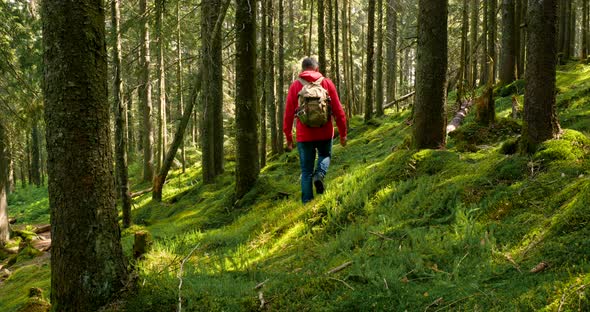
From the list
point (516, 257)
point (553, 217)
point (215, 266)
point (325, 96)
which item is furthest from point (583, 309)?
point (325, 96)

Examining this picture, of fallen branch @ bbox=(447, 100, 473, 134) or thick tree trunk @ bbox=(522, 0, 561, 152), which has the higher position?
thick tree trunk @ bbox=(522, 0, 561, 152)

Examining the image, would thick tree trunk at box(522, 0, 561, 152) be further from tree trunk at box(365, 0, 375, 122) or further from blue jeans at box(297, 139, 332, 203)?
tree trunk at box(365, 0, 375, 122)

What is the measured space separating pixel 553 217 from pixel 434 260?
1019 millimetres

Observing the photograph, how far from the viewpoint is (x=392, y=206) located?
521 cm

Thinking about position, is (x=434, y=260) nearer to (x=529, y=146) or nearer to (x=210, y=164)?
(x=529, y=146)

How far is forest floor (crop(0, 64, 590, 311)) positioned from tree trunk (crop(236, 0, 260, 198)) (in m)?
1.08

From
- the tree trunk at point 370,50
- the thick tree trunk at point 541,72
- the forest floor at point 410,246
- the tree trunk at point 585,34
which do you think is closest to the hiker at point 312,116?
the forest floor at point 410,246

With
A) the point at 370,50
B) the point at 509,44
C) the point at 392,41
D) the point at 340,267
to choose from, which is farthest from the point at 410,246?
the point at 392,41

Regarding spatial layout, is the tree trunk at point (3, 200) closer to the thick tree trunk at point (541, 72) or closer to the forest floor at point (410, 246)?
the forest floor at point (410, 246)

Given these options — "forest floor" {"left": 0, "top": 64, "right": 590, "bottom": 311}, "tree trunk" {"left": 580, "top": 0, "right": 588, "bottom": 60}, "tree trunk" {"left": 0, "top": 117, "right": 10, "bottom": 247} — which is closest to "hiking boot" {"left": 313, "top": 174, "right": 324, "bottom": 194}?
"forest floor" {"left": 0, "top": 64, "right": 590, "bottom": 311}

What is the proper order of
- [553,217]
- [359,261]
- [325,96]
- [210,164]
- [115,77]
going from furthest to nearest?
[210,164], [115,77], [325,96], [359,261], [553,217]

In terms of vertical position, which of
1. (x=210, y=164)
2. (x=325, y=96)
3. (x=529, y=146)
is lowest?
(x=210, y=164)

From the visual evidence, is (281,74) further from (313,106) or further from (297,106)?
(313,106)

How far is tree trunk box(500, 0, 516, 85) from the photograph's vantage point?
15.0 m
